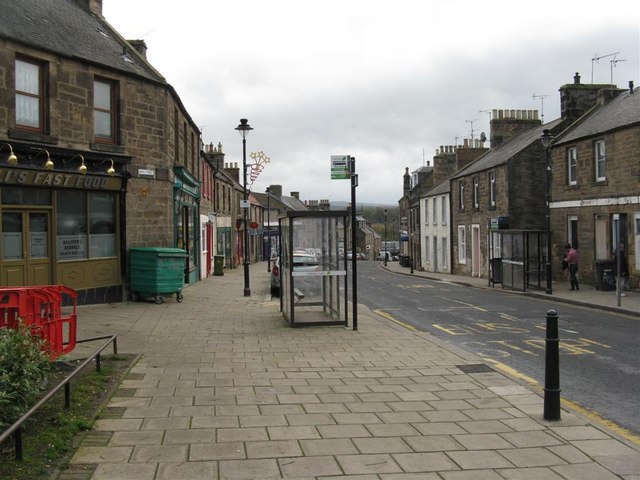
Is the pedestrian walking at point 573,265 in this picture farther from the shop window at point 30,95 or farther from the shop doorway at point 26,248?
the shop window at point 30,95

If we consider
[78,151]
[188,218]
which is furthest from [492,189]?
[78,151]

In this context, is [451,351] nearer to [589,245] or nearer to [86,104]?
[86,104]

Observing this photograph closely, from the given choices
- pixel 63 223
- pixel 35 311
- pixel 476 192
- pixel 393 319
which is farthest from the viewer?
pixel 476 192

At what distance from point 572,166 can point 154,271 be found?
1870cm

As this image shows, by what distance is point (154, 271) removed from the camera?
1608 cm

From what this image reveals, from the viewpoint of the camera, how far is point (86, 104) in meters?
15.3

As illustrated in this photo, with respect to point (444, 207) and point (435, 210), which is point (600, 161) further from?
point (435, 210)

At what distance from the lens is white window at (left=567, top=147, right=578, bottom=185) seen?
25531 mm

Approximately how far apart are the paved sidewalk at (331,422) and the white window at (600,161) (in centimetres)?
1632

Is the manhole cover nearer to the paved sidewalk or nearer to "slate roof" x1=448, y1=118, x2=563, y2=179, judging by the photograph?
the paved sidewalk

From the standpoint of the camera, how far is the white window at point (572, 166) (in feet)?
83.8

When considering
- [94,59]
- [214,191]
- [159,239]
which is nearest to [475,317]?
[159,239]

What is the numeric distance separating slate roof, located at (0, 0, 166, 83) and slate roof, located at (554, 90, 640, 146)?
1649 centimetres

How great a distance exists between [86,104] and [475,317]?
11.5 meters
